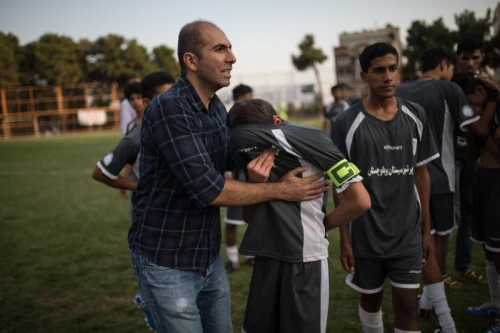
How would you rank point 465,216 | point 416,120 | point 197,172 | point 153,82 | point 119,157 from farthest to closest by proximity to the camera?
1. point 465,216
2. point 153,82
3. point 119,157
4. point 416,120
5. point 197,172

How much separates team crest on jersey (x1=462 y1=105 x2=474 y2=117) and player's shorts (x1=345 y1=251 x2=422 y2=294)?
139 centimetres

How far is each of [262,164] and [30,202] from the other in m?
10.3

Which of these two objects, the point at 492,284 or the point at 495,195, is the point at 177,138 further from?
the point at 492,284

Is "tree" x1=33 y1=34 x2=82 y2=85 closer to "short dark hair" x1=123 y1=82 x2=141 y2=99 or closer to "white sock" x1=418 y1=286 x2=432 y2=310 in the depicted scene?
"short dark hair" x1=123 y1=82 x2=141 y2=99

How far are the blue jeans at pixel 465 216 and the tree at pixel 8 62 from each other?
51.4m

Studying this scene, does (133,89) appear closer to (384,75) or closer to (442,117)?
(384,75)

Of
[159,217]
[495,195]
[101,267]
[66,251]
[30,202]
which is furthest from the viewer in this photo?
[30,202]

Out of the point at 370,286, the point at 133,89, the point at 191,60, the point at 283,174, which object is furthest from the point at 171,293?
the point at 133,89

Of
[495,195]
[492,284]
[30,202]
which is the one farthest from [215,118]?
[30,202]

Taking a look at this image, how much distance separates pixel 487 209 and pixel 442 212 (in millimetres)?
364

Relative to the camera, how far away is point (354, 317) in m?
4.23

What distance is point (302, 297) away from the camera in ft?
7.34

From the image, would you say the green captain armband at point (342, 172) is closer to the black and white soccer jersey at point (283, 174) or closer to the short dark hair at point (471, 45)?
the black and white soccer jersey at point (283, 174)

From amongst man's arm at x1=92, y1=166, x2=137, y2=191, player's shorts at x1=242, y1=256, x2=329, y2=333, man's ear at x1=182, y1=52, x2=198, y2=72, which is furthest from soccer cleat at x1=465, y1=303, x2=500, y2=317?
man's ear at x1=182, y1=52, x2=198, y2=72
